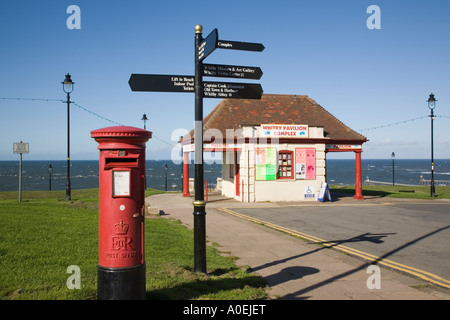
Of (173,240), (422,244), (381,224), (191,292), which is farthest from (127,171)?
(381,224)

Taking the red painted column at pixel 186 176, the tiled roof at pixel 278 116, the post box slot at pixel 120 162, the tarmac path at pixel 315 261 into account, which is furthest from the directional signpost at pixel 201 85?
the red painted column at pixel 186 176

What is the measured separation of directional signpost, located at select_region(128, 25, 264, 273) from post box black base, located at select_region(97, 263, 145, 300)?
1.74m

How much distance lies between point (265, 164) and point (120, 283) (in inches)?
651

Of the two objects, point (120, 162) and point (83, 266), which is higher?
point (120, 162)

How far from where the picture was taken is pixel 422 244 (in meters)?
9.56

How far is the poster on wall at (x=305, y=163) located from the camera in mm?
20844

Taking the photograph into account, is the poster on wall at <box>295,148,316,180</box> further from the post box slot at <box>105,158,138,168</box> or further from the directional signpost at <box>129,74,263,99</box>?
the post box slot at <box>105,158,138,168</box>

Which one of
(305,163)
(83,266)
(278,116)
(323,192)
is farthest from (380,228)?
(278,116)

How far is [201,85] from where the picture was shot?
5949 mm

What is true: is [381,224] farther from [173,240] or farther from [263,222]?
[173,240]

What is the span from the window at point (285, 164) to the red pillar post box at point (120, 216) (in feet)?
55.4

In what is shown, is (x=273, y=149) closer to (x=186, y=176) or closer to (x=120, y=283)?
(x=186, y=176)

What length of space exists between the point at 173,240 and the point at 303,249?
3042mm

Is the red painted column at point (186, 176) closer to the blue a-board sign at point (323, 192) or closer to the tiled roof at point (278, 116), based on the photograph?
the tiled roof at point (278, 116)
